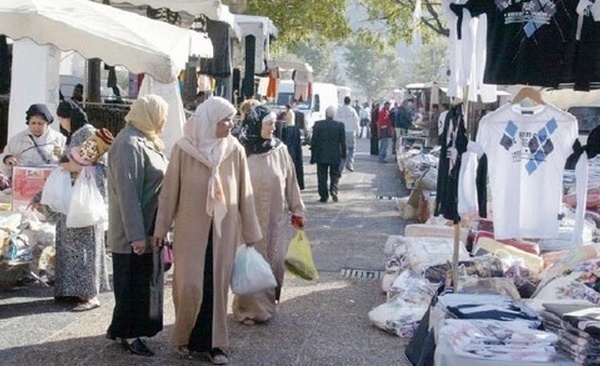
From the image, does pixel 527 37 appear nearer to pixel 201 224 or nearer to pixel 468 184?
pixel 468 184

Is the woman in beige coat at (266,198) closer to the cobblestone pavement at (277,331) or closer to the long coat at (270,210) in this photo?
the long coat at (270,210)

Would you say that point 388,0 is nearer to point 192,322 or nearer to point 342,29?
point 342,29

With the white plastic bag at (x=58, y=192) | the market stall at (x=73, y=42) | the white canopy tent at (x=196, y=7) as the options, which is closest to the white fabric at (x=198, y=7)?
the white canopy tent at (x=196, y=7)

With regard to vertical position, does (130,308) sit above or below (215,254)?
below

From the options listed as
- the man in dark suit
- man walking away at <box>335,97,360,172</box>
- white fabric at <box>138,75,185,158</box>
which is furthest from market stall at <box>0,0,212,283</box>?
man walking away at <box>335,97,360,172</box>

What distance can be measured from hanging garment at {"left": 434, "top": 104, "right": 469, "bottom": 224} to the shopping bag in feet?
7.83

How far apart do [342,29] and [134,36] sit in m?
18.1

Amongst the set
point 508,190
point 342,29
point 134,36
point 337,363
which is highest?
point 342,29

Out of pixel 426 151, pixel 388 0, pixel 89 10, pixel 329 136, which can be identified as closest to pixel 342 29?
pixel 388 0

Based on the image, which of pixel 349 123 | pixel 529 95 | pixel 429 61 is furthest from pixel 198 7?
pixel 429 61

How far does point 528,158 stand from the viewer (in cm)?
586

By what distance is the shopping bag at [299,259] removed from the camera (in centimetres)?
761

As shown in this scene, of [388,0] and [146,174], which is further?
[388,0]

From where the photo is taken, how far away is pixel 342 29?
26.4 metres
